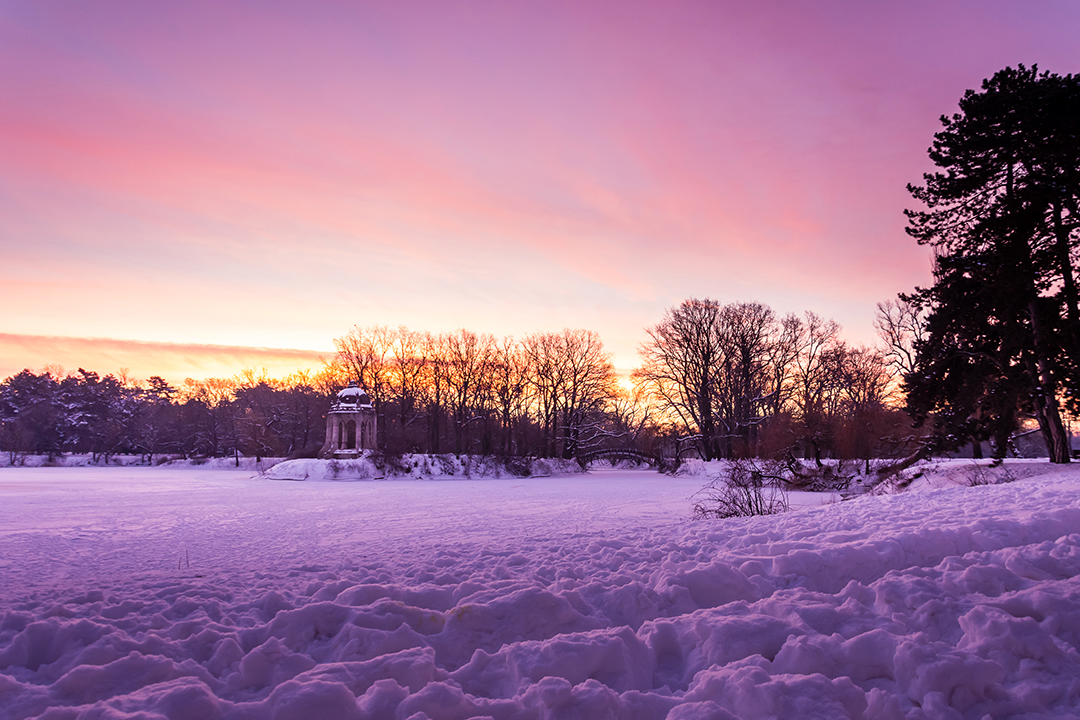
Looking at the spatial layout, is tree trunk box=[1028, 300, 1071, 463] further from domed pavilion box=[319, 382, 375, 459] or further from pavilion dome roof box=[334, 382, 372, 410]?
pavilion dome roof box=[334, 382, 372, 410]

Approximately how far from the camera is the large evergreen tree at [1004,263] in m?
14.5

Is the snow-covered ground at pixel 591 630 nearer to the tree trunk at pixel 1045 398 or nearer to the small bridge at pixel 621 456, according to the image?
the tree trunk at pixel 1045 398

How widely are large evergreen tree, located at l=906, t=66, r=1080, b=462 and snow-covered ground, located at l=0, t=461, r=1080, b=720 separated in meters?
10.6

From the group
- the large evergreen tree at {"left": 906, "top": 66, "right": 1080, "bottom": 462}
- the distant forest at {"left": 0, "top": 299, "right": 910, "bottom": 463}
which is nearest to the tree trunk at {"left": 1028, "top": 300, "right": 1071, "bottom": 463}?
the large evergreen tree at {"left": 906, "top": 66, "right": 1080, "bottom": 462}

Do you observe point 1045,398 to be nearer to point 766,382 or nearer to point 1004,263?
point 1004,263

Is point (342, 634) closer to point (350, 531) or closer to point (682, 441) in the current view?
point (350, 531)

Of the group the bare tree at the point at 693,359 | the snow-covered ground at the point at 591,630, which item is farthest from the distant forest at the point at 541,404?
the snow-covered ground at the point at 591,630

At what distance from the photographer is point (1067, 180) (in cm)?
1452

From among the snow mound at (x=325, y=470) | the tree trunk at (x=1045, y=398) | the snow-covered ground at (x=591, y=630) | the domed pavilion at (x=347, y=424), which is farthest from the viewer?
the domed pavilion at (x=347, y=424)

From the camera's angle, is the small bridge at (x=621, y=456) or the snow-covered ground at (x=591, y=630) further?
the small bridge at (x=621, y=456)

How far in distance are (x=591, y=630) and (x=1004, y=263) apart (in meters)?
16.7

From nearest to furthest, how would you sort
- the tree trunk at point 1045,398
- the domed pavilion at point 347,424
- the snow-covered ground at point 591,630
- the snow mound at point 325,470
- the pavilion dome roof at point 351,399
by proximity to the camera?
the snow-covered ground at point 591,630, the tree trunk at point 1045,398, the snow mound at point 325,470, the domed pavilion at point 347,424, the pavilion dome roof at point 351,399

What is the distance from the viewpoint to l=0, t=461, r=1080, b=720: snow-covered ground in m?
2.86

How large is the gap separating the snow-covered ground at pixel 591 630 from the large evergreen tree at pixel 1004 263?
34.7 ft
